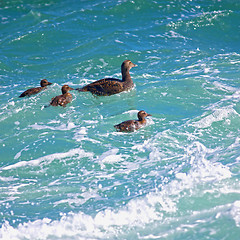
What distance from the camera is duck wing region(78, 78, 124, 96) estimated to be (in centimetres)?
1059

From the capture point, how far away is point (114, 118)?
362 inches

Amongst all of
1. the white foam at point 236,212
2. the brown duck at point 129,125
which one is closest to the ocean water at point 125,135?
the white foam at point 236,212

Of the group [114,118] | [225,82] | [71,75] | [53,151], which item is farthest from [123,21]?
[53,151]

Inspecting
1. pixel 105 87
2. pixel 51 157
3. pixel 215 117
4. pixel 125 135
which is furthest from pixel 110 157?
pixel 105 87

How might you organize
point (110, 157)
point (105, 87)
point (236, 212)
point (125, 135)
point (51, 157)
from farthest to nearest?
1. point (105, 87)
2. point (125, 135)
3. point (51, 157)
4. point (110, 157)
5. point (236, 212)

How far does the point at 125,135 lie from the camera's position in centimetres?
827

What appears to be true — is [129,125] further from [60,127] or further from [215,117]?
[215,117]

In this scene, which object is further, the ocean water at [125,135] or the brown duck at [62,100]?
the brown duck at [62,100]

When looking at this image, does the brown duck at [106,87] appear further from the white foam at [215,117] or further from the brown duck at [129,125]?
the white foam at [215,117]

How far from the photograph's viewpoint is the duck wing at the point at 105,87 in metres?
10.6

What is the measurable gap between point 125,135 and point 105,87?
2.67 meters

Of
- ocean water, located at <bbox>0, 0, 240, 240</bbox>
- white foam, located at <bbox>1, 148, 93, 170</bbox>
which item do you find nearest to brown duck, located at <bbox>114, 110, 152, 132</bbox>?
ocean water, located at <bbox>0, 0, 240, 240</bbox>

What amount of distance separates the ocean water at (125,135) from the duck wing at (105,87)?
0.17 m

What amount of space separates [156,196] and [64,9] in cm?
1466
